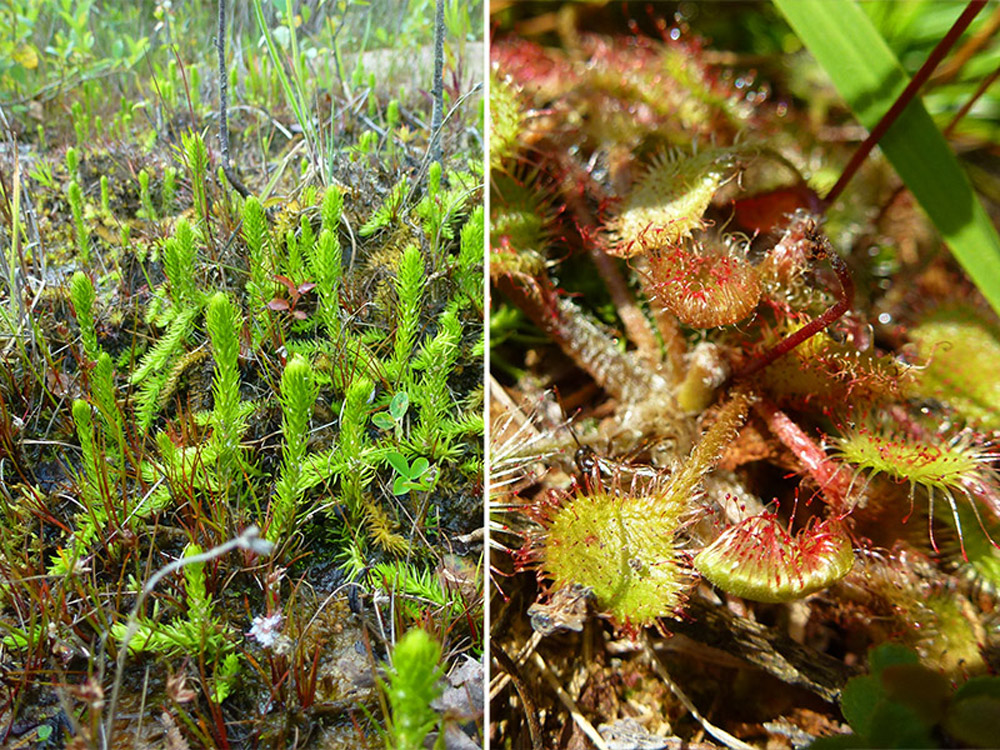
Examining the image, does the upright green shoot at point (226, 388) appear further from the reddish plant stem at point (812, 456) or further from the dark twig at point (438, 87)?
the reddish plant stem at point (812, 456)

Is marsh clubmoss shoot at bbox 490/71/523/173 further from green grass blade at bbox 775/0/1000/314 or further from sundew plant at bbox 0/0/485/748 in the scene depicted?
green grass blade at bbox 775/0/1000/314

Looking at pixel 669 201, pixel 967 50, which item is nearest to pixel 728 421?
pixel 669 201

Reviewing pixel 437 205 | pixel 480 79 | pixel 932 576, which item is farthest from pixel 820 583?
pixel 480 79

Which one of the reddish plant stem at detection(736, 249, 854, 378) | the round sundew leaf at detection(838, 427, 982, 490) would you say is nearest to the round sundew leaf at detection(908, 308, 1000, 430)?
the round sundew leaf at detection(838, 427, 982, 490)

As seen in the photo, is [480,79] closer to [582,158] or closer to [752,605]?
[582,158]

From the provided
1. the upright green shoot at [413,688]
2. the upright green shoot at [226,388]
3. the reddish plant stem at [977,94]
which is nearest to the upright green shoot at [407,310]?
the upright green shoot at [226,388]

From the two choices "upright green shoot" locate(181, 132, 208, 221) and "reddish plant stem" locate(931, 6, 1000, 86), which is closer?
"upright green shoot" locate(181, 132, 208, 221)
